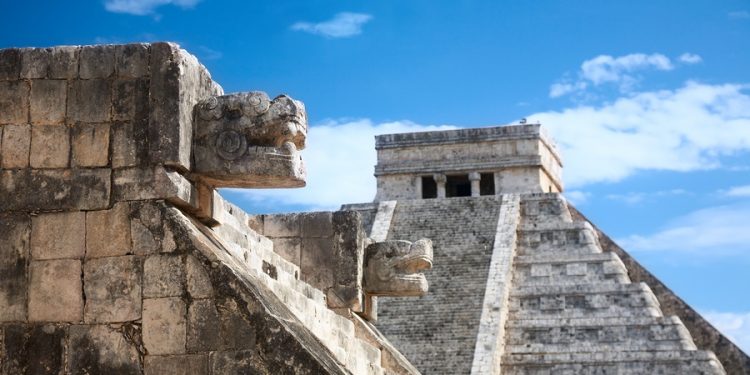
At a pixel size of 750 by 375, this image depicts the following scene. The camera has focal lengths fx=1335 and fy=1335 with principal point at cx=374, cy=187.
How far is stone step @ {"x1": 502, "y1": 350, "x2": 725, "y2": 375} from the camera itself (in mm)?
25422

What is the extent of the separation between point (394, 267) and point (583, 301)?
15.8 meters

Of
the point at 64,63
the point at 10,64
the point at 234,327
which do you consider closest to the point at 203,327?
the point at 234,327

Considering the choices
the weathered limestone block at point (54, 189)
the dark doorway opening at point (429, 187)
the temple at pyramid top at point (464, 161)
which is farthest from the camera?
the dark doorway opening at point (429, 187)

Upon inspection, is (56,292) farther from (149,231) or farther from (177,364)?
(177,364)

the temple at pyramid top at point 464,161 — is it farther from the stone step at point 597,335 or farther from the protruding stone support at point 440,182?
the stone step at point 597,335

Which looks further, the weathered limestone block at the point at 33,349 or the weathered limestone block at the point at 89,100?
the weathered limestone block at the point at 89,100

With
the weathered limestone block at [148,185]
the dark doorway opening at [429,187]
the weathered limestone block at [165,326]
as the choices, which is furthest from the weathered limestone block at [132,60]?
the dark doorway opening at [429,187]

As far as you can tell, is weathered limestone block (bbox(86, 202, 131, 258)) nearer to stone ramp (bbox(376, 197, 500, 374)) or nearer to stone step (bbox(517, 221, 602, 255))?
stone ramp (bbox(376, 197, 500, 374))

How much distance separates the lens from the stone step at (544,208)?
30828mm

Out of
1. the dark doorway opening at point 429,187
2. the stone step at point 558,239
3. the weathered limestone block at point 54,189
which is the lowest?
the weathered limestone block at point 54,189

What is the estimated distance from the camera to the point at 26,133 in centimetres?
836

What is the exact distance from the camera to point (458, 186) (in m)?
36.5

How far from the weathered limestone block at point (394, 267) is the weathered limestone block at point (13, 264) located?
4764 millimetres

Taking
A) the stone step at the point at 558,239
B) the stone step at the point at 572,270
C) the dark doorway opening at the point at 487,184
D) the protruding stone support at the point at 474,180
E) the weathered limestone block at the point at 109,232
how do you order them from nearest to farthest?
the weathered limestone block at the point at 109,232 < the stone step at the point at 572,270 < the stone step at the point at 558,239 < the protruding stone support at the point at 474,180 < the dark doorway opening at the point at 487,184
